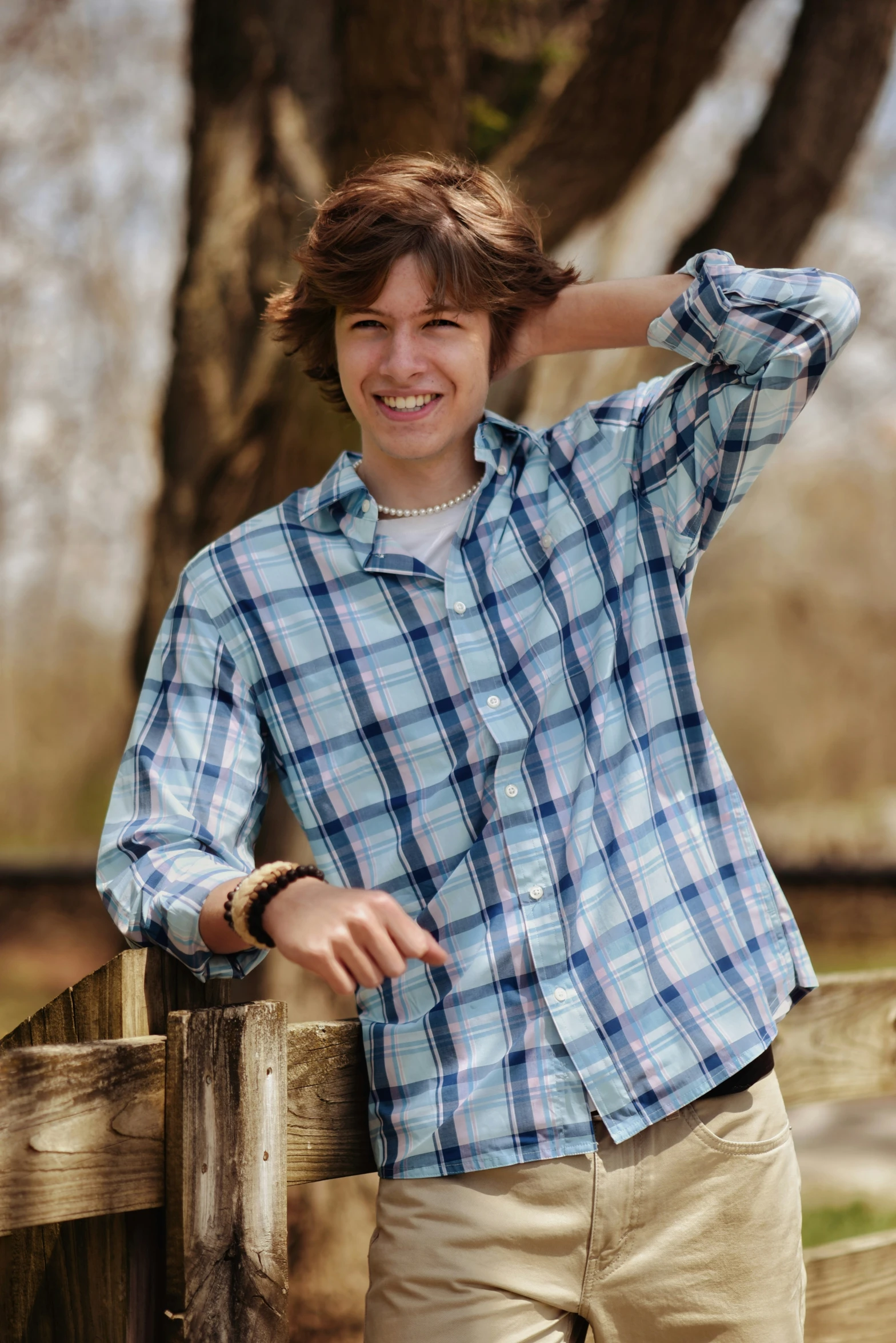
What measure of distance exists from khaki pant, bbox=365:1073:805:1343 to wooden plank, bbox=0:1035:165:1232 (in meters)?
0.32

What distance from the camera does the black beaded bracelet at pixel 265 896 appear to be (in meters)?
1.27

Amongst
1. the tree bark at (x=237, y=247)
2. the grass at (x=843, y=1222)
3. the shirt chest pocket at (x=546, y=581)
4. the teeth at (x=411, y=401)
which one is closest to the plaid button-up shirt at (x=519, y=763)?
the shirt chest pocket at (x=546, y=581)

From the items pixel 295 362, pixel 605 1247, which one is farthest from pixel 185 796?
pixel 295 362

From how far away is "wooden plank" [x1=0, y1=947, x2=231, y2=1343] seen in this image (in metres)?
1.32

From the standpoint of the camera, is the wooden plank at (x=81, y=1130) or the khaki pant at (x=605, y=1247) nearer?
the wooden plank at (x=81, y=1130)

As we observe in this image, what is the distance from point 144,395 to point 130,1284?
24.1ft

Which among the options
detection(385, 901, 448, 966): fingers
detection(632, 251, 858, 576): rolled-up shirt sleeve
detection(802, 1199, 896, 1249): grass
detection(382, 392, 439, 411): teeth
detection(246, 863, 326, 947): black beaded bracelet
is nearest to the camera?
detection(385, 901, 448, 966): fingers

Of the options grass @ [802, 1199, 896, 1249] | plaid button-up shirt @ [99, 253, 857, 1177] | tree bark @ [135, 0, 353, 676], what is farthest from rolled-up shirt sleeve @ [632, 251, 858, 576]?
grass @ [802, 1199, 896, 1249]

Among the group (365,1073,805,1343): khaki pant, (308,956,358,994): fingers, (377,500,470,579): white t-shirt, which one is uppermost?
(377,500,470,579): white t-shirt

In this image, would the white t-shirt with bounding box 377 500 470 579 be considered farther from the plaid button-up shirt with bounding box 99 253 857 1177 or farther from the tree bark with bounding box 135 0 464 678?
the tree bark with bounding box 135 0 464 678

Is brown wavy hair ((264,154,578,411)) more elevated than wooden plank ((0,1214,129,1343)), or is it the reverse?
brown wavy hair ((264,154,578,411))

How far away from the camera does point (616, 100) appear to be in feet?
10.6

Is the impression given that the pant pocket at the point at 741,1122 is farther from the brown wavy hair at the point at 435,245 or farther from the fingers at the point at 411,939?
the brown wavy hair at the point at 435,245

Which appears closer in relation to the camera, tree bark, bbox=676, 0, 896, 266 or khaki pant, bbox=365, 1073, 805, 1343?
khaki pant, bbox=365, 1073, 805, 1343
